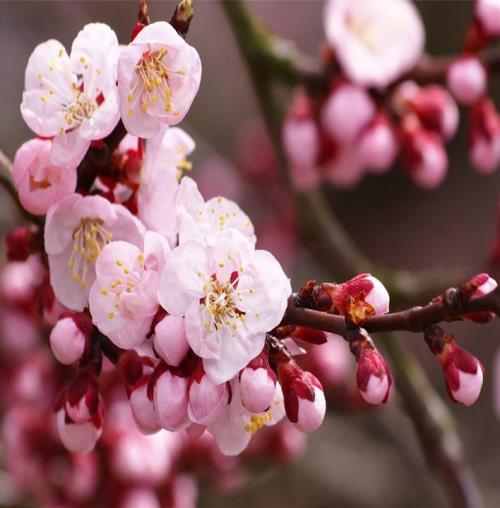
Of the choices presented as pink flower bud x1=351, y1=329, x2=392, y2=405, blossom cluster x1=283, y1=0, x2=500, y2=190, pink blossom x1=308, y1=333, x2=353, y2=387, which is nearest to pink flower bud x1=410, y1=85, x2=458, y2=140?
blossom cluster x1=283, y1=0, x2=500, y2=190

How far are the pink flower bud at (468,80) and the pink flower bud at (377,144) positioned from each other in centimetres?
16

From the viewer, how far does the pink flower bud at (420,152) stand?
79.3 inches

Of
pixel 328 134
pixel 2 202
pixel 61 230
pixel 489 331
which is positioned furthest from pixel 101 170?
pixel 489 331

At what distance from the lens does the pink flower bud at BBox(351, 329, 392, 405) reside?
3.49 feet

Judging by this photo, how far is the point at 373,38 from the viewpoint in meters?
2.09

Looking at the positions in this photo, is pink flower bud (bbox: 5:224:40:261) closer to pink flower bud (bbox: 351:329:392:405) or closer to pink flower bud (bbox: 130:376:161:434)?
pink flower bud (bbox: 130:376:161:434)

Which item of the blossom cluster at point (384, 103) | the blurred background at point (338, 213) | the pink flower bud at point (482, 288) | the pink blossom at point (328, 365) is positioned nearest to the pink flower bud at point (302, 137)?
the blossom cluster at point (384, 103)

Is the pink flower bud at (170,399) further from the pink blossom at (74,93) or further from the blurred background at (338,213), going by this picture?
the blurred background at (338,213)

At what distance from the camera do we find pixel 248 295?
3.68 ft

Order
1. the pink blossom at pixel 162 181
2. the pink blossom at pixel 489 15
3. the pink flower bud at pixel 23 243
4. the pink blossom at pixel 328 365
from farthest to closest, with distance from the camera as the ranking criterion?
the pink blossom at pixel 328 365 < the pink blossom at pixel 489 15 < the pink flower bud at pixel 23 243 < the pink blossom at pixel 162 181

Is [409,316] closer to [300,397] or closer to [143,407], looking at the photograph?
[300,397]

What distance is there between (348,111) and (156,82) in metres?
0.85

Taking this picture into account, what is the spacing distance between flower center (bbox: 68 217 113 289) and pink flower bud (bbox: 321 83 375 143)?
810mm

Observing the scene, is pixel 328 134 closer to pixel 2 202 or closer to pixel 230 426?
pixel 230 426
